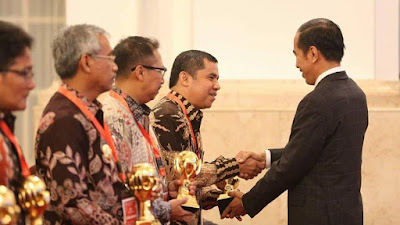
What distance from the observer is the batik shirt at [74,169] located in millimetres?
3525

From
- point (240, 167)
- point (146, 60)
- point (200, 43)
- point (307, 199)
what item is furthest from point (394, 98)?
point (146, 60)

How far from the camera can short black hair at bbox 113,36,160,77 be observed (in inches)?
175

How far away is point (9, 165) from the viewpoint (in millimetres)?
3203

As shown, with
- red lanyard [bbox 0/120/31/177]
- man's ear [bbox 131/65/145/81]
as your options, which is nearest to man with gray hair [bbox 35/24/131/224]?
red lanyard [bbox 0/120/31/177]

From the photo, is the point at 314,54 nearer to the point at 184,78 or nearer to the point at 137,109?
the point at 184,78

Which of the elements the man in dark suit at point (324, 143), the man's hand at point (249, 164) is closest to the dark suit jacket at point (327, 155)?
the man in dark suit at point (324, 143)

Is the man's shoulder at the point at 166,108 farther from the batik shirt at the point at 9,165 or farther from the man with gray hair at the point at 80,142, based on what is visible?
the batik shirt at the point at 9,165

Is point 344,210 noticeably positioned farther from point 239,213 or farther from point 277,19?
point 277,19

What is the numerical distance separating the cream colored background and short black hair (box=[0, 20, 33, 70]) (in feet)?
12.4

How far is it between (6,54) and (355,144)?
90.3 inches

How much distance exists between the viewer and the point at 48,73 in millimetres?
8547

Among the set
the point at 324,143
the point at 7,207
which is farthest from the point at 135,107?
the point at 7,207

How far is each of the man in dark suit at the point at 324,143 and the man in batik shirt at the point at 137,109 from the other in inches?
29.2

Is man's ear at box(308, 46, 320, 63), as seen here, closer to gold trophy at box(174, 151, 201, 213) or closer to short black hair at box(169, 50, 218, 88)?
short black hair at box(169, 50, 218, 88)
